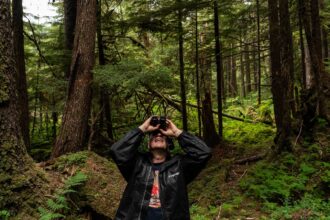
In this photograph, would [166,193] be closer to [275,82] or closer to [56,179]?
[56,179]

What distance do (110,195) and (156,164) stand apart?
358 centimetres

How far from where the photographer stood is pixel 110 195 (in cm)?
698

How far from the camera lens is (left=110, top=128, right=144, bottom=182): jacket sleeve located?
3656mm

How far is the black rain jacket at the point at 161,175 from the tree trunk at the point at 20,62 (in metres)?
9.04

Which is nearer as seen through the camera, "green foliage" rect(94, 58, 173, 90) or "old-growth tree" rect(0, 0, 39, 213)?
"old-growth tree" rect(0, 0, 39, 213)

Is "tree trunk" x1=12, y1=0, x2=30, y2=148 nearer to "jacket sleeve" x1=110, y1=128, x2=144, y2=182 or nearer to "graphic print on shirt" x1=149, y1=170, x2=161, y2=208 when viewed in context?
"jacket sleeve" x1=110, y1=128, x2=144, y2=182

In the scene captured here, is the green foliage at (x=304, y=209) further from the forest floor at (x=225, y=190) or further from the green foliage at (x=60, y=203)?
the green foliage at (x=60, y=203)

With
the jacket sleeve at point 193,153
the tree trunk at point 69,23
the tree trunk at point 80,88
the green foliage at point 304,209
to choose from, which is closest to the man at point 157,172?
the jacket sleeve at point 193,153

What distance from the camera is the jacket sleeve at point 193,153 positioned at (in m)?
3.67

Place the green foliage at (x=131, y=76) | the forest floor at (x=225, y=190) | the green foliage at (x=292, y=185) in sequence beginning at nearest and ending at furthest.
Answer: the green foliage at (x=292, y=185) → the forest floor at (x=225, y=190) → the green foliage at (x=131, y=76)

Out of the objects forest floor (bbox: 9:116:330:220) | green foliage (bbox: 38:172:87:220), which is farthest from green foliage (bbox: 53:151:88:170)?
green foliage (bbox: 38:172:87:220)

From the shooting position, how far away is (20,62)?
12.2 m

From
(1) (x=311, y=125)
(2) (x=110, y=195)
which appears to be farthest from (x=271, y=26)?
(2) (x=110, y=195)

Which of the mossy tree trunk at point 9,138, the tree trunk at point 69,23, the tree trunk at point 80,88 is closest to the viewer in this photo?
the mossy tree trunk at point 9,138
